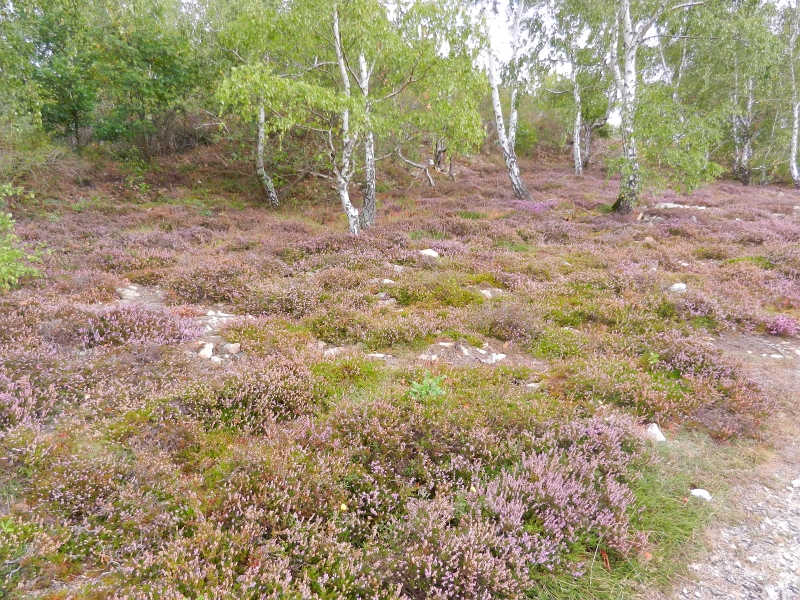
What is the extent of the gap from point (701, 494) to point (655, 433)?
2.74 ft

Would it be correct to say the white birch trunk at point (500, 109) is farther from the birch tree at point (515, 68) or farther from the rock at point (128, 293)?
the rock at point (128, 293)

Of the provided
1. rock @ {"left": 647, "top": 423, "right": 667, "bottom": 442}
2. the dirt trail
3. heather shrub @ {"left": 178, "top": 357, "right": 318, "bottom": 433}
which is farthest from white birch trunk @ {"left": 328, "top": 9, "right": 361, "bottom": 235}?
the dirt trail

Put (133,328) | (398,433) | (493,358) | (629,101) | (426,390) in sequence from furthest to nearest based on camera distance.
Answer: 1. (629,101)
2. (493,358)
3. (133,328)
4. (426,390)
5. (398,433)

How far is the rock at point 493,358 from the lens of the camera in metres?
6.06

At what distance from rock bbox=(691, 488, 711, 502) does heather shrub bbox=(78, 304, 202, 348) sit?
6338mm

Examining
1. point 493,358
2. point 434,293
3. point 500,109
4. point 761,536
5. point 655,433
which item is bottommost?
point 761,536

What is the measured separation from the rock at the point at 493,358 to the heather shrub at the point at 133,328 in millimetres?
4367

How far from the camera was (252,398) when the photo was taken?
4578 mm

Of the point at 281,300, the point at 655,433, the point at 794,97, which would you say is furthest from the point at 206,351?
the point at 794,97

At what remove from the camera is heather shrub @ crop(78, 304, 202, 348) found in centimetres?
559

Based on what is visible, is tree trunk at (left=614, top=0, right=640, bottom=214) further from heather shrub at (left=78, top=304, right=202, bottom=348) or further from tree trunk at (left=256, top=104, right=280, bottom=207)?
heather shrub at (left=78, top=304, right=202, bottom=348)

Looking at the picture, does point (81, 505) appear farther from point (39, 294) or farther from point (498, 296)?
point (498, 296)

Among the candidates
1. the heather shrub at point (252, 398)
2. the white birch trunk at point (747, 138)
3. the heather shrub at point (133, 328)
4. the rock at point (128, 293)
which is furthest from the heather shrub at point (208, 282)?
the white birch trunk at point (747, 138)

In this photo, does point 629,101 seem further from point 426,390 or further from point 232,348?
point 232,348
